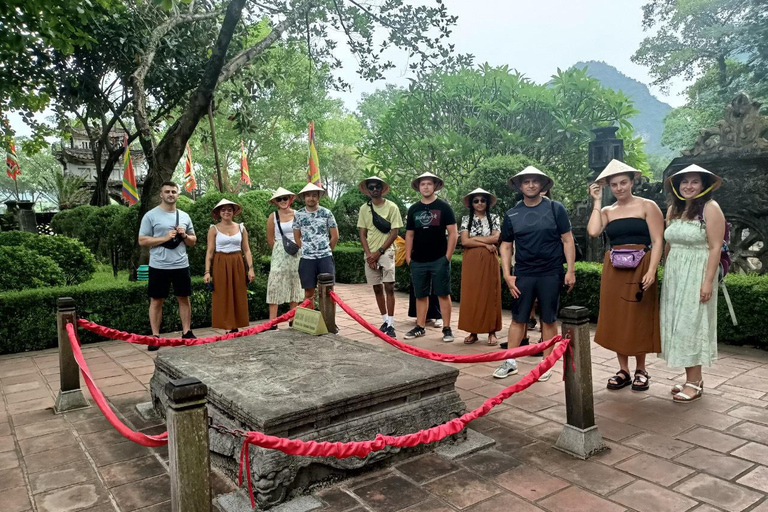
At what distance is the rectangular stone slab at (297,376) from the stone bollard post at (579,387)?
0.75 meters

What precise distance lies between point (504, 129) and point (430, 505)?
1368cm

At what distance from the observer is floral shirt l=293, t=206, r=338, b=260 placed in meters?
6.17

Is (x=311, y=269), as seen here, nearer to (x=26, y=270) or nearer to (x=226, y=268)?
(x=226, y=268)

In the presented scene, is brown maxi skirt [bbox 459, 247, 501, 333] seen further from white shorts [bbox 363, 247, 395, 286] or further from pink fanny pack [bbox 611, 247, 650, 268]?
pink fanny pack [bbox 611, 247, 650, 268]

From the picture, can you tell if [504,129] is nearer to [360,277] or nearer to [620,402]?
[360,277]

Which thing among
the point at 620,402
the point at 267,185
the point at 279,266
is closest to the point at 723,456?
the point at 620,402

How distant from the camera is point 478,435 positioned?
11.6ft

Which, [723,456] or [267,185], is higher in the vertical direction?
[267,185]

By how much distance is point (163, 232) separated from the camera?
5867 millimetres

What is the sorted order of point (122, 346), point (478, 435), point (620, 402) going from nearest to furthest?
point (478, 435)
point (620, 402)
point (122, 346)

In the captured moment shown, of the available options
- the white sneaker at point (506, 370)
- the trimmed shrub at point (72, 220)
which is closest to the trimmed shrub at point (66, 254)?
the white sneaker at point (506, 370)

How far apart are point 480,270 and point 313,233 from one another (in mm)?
1933

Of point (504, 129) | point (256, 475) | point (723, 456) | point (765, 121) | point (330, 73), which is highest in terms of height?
point (330, 73)

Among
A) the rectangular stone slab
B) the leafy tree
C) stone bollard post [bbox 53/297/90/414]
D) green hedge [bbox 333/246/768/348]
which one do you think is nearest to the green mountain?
the leafy tree
